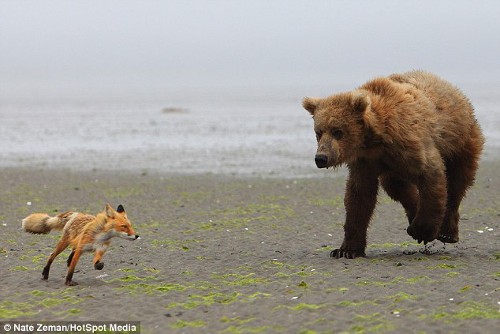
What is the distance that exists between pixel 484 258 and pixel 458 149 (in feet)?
4.62

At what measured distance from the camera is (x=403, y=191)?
10594 millimetres

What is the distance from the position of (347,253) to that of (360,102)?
1.95 metres

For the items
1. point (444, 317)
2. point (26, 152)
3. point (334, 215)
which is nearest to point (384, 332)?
point (444, 317)

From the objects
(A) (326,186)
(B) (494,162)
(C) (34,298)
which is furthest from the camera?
(B) (494,162)

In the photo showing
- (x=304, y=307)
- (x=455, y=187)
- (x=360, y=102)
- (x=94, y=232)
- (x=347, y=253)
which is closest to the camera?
(x=304, y=307)

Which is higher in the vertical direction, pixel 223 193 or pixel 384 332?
pixel 384 332

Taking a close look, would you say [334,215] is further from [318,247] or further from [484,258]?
[484,258]

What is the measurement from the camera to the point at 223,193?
58.1 feet

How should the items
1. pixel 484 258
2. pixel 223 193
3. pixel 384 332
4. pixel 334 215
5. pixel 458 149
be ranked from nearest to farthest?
pixel 384 332 < pixel 484 258 < pixel 458 149 < pixel 334 215 < pixel 223 193

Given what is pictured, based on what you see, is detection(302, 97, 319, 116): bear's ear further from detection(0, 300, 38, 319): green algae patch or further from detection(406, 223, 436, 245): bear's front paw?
detection(0, 300, 38, 319): green algae patch

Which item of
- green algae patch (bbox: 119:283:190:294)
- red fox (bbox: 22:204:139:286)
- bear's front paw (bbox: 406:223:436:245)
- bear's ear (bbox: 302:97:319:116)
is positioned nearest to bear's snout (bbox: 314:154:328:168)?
bear's ear (bbox: 302:97:319:116)

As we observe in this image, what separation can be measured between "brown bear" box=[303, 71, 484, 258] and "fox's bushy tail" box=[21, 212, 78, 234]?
2691 mm

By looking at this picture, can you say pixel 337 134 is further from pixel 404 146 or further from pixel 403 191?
pixel 403 191

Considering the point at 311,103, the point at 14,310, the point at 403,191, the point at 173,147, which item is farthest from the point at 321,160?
the point at 173,147
